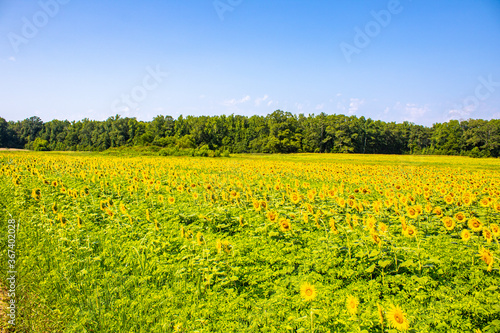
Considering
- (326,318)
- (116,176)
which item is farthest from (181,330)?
(116,176)

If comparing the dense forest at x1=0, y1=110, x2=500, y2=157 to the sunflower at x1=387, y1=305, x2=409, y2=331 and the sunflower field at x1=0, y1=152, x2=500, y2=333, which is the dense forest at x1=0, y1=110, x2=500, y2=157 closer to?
the sunflower field at x1=0, y1=152, x2=500, y2=333

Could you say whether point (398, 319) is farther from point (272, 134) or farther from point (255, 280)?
point (272, 134)

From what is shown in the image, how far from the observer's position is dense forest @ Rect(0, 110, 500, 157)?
66.8 metres

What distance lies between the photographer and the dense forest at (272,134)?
219 ft

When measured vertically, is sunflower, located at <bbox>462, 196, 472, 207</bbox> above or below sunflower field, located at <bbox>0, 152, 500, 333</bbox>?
above

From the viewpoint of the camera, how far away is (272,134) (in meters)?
74.4

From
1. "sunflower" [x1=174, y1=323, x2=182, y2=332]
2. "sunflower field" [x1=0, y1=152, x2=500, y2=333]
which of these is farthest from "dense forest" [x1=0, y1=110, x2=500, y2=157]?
"sunflower" [x1=174, y1=323, x2=182, y2=332]

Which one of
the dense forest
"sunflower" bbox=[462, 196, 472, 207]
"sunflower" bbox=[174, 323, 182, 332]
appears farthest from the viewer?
the dense forest

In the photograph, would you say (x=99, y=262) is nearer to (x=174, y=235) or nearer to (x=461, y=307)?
(x=174, y=235)

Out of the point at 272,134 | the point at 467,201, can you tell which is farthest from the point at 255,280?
the point at 272,134

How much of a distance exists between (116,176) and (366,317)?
35.0ft

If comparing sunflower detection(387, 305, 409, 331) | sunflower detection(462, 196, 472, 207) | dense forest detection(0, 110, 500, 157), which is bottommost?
sunflower detection(387, 305, 409, 331)

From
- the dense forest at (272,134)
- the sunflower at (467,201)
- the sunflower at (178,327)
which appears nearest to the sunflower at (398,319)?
the sunflower at (178,327)

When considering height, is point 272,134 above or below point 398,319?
above
